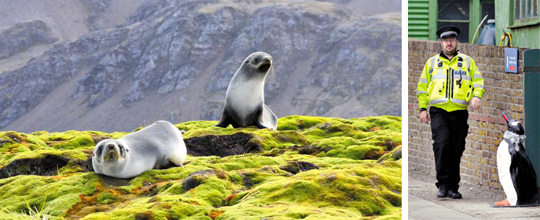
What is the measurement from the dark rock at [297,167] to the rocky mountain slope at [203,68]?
152230 millimetres

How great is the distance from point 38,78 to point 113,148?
189170mm

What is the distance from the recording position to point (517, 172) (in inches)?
371

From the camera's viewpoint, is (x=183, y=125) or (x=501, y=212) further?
(x=183, y=125)

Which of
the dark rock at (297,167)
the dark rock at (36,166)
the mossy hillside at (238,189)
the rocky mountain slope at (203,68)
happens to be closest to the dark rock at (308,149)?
the mossy hillside at (238,189)

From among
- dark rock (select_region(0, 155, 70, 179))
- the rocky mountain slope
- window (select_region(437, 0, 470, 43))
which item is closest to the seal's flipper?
dark rock (select_region(0, 155, 70, 179))

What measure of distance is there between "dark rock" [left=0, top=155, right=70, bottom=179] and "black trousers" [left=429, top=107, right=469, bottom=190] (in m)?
4.30

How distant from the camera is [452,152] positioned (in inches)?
382

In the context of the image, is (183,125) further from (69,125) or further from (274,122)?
(69,125)

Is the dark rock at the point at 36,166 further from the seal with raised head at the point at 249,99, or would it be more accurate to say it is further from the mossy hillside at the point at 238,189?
the seal with raised head at the point at 249,99

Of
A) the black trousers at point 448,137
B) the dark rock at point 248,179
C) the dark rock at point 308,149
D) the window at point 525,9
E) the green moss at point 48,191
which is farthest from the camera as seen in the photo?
the window at point 525,9

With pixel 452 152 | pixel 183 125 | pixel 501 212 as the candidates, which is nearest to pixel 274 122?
pixel 183 125

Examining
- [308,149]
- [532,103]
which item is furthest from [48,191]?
[532,103]

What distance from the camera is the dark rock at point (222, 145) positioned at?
10523 mm

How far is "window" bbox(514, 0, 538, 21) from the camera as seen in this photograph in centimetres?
1436
